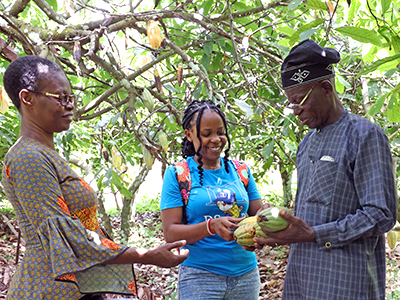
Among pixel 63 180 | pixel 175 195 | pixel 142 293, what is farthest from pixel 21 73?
pixel 142 293

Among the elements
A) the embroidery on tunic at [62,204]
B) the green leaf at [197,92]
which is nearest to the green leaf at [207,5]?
the green leaf at [197,92]

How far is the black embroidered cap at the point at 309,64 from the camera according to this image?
5.75ft

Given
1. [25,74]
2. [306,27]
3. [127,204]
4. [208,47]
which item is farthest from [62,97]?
[127,204]

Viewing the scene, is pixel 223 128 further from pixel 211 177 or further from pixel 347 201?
pixel 347 201

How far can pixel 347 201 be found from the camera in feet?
5.46

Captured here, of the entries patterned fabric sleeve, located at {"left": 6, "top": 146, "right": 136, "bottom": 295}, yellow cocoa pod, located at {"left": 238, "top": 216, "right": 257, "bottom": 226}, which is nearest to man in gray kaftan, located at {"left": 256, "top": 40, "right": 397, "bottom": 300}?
yellow cocoa pod, located at {"left": 238, "top": 216, "right": 257, "bottom": 226}

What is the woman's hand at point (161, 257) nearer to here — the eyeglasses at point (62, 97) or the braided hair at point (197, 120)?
the braided hair at point (197, 120)

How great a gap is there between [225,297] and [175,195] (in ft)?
1.80

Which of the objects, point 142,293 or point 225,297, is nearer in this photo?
point 225,297

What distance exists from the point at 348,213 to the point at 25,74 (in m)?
1.40

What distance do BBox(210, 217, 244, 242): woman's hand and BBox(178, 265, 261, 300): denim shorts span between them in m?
0.21

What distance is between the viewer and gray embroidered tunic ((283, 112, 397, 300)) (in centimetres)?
158

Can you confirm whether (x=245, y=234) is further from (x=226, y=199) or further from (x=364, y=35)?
(x=364, y=35)

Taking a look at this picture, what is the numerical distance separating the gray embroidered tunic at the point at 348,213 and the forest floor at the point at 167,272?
7.17ft
